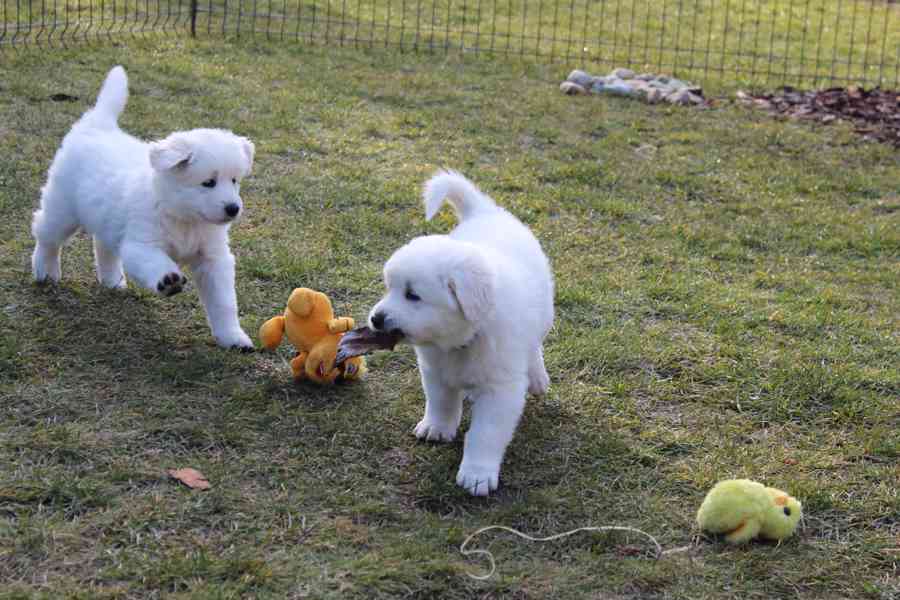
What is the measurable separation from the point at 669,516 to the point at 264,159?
12.8 ft

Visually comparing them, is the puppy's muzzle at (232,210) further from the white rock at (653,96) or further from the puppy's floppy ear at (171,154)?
the white rock at (653,96)

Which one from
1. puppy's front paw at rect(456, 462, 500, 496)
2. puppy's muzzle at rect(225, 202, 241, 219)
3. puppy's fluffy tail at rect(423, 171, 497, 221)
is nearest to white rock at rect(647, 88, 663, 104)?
puppy's fluffy tail at rect(423, 171, 497, 221)

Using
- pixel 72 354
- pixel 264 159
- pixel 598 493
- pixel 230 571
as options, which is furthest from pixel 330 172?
pixel 230 571

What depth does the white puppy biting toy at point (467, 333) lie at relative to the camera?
10.3 ft

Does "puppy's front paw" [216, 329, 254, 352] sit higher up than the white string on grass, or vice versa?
"puppy's front paw" [216, 329, 254, 352]

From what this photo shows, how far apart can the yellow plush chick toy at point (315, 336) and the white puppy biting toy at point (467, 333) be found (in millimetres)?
338

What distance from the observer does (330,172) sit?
621 cm

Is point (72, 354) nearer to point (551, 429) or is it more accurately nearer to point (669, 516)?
point (551, 429)

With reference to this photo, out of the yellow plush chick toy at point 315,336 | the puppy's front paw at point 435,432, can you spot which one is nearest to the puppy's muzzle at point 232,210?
the yellow plush chick toy at point 315,336

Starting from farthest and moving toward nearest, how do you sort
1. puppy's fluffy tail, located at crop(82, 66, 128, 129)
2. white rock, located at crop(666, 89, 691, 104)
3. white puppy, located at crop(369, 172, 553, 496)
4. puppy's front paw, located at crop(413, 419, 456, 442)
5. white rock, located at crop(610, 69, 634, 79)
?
white rock, located at crop(610, 69, 634, 79), white rock, located at crop(666, 89, 691, 104), puppy's fluffy tail, located at crop(82, 66, 128, 129), puppy's front paw, located at crop(413, 419, 456, 442), white puppy, located at crop(369, 172, 553, 496)

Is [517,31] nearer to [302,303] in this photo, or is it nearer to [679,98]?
[679,98]

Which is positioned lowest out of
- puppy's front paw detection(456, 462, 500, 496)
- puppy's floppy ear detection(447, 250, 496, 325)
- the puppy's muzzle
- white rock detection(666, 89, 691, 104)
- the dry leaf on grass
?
the dry leaf on grass

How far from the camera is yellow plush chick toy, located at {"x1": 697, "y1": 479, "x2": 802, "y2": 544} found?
9.86 ft

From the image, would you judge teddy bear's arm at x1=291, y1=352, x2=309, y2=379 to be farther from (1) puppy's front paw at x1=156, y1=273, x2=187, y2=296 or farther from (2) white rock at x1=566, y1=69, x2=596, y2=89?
(2) white rock at x1=566, y1=69, x2=596, y2=89
